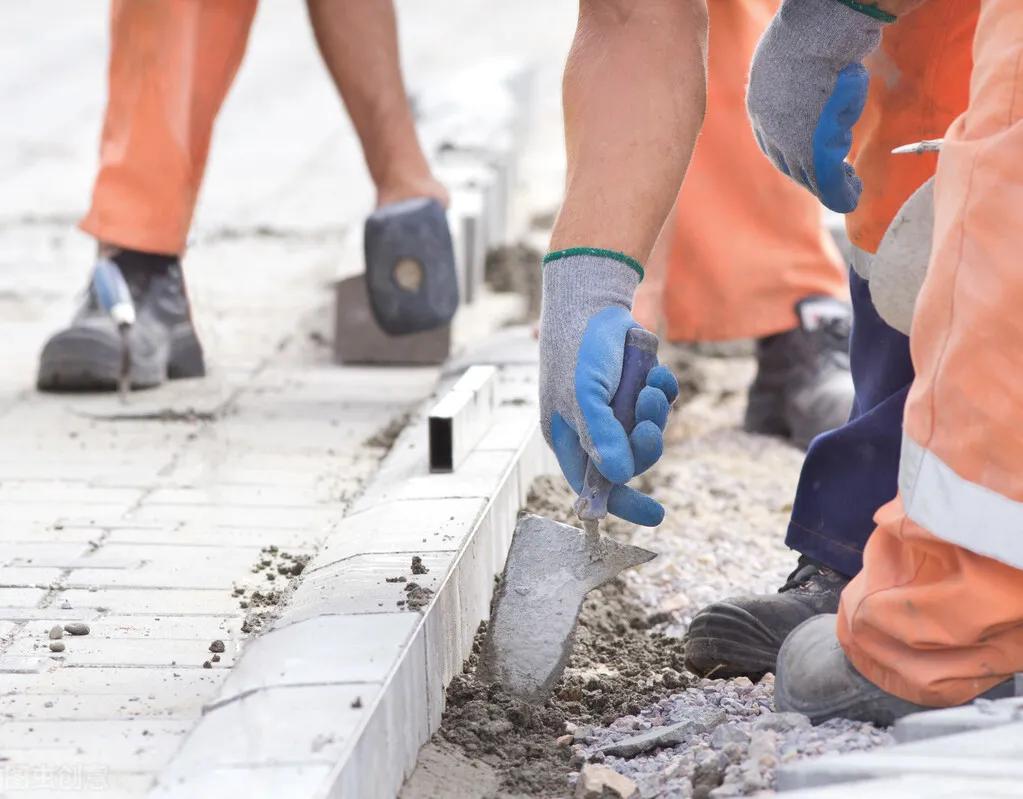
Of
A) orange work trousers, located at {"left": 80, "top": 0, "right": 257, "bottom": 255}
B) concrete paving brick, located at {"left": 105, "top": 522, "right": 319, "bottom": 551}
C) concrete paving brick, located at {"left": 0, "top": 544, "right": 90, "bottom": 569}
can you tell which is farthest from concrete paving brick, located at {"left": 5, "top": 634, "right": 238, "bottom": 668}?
orange work trousers, located at {"left": 80, "top": 0, "right": 257, "bottom": 255}

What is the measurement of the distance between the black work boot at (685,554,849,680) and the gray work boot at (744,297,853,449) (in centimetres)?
151

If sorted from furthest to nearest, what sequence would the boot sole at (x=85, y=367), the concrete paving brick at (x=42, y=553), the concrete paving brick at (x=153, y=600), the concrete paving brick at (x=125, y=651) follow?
the boot sole at (x=85, y=367), the concrete paving brick at (x=42, y=553), the concrete paving brick at (x=153, y=600), the concrete paving brick at (x=125, y=651)

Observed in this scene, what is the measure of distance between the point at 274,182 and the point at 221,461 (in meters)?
3.73

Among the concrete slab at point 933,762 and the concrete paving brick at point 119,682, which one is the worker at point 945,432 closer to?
the concrete slab at point 933,762

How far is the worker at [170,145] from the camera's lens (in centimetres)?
444

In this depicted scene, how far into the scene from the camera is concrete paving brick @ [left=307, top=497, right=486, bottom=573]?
293cm

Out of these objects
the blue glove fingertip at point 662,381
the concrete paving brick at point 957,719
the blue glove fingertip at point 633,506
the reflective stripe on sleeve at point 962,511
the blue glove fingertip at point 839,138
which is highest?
the blue glove fingertip at point 839,138

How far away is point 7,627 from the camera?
2.88 metres

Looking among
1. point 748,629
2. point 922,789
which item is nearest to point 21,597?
point 748,629

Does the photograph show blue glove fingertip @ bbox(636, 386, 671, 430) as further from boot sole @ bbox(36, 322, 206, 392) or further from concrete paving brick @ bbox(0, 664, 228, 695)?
boot sole @ bbox(36, 322, 206, 392)

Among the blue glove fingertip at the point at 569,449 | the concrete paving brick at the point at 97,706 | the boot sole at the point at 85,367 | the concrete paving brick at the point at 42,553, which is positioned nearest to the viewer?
the concrete paving brick at the point at 97,706

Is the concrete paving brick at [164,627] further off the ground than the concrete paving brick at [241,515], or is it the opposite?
the concrete paving brick at [164,627]

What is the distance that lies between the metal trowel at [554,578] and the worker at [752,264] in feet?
5.93

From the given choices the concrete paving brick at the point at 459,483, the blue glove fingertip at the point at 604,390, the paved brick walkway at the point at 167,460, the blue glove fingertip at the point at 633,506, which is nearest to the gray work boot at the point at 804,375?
the paved brick walkway at the point at 167,460
